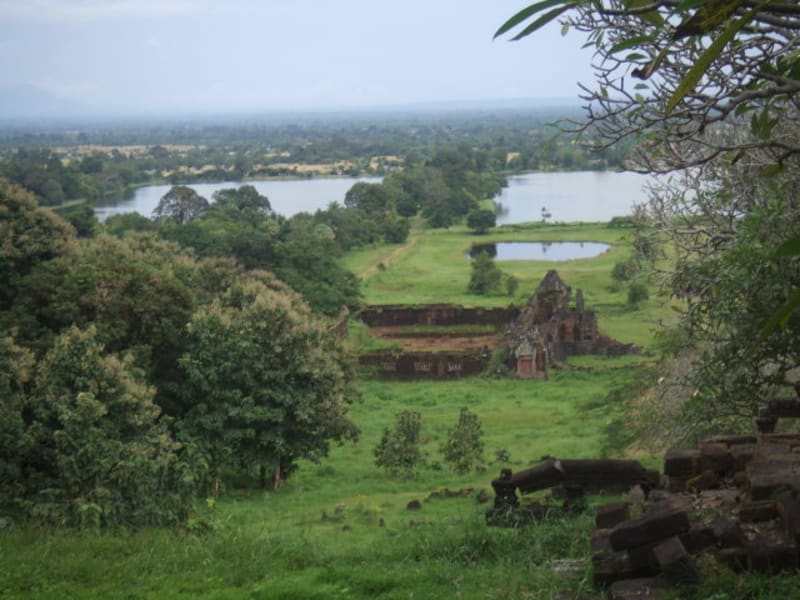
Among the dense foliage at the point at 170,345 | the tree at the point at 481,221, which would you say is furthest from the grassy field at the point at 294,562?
the tree at the point at 481,221

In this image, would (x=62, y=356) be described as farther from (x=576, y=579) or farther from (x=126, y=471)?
(x=576, y=579)

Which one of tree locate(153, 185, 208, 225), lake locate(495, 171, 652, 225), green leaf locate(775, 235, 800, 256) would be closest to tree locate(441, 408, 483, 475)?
green leaf locate(775, 235, 800, 256)

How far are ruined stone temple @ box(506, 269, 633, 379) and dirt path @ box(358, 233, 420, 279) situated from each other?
12.6 m

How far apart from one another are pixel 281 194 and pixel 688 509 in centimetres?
8734

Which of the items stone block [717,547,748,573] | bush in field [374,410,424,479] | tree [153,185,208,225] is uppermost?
stone block [717,547,748,573]

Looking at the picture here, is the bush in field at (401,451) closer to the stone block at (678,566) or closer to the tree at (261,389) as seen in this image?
the tree at (261,389)

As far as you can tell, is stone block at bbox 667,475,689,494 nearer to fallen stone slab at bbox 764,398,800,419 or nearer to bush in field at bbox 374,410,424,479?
fallen stone slab at bbox 764,398,800,419

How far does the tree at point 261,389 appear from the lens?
1493 cm

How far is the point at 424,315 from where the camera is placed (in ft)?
113

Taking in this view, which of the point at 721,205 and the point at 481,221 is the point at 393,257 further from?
the point at 721,205

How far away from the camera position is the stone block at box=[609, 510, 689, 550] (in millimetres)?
4953

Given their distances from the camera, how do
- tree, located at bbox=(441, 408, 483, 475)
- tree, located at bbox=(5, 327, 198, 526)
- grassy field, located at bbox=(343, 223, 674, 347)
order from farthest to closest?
grassy field, located at bbox=(343, 223, 674, 347), tree, located at bbox=(441, 408, 483, 475), tree, located at bbox=(5, 327, 198, 526)

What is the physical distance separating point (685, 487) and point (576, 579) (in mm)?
1669

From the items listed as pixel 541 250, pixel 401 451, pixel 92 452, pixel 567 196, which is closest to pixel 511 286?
pixel 541 250
